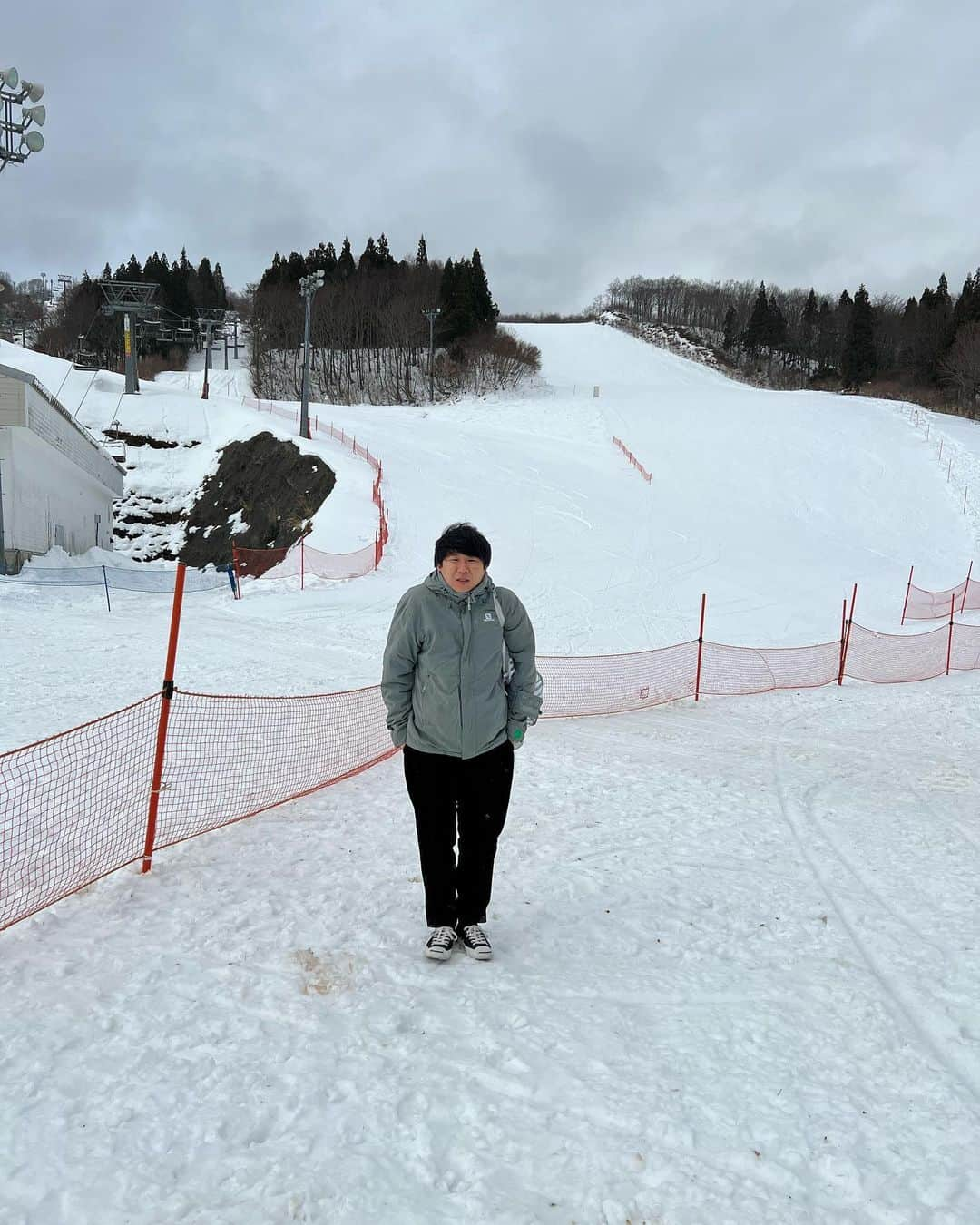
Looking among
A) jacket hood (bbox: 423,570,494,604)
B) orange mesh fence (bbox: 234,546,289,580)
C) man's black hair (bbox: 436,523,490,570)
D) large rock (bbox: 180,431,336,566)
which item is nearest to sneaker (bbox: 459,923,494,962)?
jacket hood (bbox: 423,570,494,604)

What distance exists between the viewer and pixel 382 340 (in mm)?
66750

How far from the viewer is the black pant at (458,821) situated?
3475 millimetres

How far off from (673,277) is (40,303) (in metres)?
91.6

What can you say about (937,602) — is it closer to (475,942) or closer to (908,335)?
(475,942)

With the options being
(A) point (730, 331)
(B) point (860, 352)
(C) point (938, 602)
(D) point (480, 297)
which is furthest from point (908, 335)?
(C) point (938, 602)

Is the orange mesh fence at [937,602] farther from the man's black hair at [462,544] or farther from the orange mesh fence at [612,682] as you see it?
the man's black hair at [462,544]

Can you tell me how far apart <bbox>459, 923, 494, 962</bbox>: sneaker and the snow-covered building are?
779 inches

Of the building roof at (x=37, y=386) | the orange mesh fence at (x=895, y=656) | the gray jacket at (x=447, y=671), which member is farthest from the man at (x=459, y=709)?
the building roof at (x=37, y=386)

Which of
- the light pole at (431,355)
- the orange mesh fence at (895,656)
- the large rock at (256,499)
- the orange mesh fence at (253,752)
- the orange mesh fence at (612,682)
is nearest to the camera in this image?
the orange mesh fence at (253,752)

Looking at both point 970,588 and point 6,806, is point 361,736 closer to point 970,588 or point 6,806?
point 6,806

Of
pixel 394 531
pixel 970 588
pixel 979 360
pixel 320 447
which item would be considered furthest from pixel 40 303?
pixel 970 588

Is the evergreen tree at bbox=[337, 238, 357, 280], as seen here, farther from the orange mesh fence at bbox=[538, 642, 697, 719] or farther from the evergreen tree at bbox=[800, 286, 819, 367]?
the orange mesh fence at bbox=[538, 642, 697, 719]

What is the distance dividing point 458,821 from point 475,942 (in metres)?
0.58

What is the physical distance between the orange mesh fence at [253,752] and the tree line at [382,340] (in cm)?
5615
